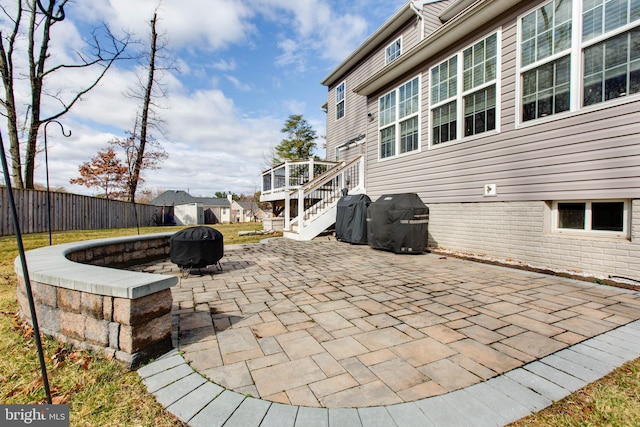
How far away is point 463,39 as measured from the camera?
5984 millimetres

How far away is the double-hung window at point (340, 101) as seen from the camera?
1259 centimetres

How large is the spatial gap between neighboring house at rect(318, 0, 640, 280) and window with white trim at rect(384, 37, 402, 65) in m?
1.94

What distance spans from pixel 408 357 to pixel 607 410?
1.03 metres

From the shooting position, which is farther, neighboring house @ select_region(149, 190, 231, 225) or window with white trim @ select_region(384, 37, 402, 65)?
neighboring house @ select_region(149, 190, 231, 225)

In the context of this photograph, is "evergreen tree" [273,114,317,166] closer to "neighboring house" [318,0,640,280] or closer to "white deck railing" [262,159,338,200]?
"white deck railing" [262,159,338,200]

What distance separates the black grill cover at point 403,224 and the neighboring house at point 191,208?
21134 millimetres

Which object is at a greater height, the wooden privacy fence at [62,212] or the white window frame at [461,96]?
the white window frame at [461,96]

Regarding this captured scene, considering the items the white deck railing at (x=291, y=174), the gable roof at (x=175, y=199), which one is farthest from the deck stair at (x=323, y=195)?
the gable roof at (x=175, y=199)

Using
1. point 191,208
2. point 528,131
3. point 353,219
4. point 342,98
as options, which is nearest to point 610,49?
point 528,131

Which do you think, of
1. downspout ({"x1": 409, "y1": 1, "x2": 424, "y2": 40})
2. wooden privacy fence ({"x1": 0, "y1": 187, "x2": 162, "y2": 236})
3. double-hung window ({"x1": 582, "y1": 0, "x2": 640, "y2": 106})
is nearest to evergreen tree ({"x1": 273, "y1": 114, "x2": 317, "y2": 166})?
wooden privacy fence ({"x1": 0, "y1": 187, "x2": 162, "y2": 236})

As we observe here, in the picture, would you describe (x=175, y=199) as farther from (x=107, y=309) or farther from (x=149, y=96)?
(x=107, y=309)

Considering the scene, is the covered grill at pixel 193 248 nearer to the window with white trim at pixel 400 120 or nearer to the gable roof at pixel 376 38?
the window with white trim at pixel 400 120

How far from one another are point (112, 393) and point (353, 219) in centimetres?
662

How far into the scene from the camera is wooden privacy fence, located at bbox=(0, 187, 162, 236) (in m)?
8.57
